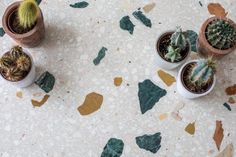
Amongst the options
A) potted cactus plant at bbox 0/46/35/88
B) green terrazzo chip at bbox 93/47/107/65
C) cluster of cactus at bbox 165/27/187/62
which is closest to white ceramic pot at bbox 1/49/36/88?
potted cactus plant at bbox 0/46/35/88

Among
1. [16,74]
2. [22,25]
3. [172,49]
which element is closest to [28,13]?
[22,25]

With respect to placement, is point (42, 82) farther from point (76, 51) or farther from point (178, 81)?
point (178, 81)

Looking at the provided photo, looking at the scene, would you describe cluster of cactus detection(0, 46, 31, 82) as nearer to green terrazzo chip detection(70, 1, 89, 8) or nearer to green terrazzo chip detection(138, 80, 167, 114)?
green terrazzo chip detection(70, 1, 89, 8)

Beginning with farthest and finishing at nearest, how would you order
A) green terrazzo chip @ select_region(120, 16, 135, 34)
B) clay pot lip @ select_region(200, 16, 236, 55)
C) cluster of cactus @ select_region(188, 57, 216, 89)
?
1. green terrazzo chip @ select_region(120, 16, 135, 34)
2. clay pot lip @ select_region(200, 16, 236, 55)
3. cluster of cactus @ select_region(188, 57, 216, 89)

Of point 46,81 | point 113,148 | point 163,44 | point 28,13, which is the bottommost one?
point 113,148

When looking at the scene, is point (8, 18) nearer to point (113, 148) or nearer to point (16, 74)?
point (16, 74)

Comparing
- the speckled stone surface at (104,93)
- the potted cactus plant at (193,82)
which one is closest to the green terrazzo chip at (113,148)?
the speckled stone surface at (104,93)
